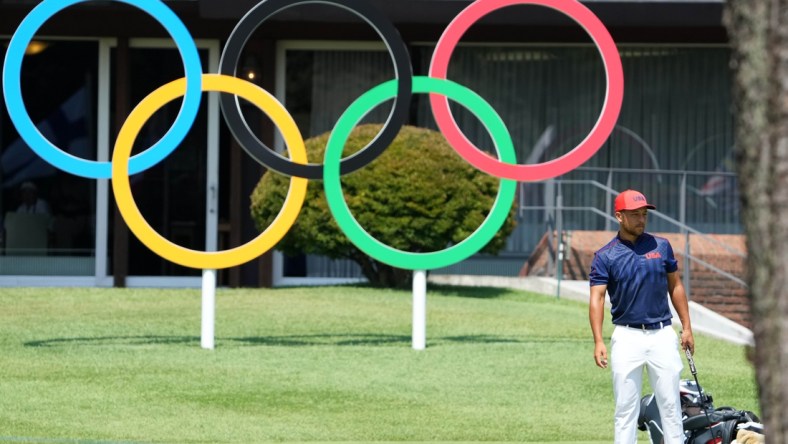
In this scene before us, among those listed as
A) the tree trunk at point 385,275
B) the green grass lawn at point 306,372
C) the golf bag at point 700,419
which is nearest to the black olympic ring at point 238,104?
the green grass lawn at point 306,372

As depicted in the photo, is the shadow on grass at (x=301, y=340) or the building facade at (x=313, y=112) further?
the building facade at (x=313, y=112)

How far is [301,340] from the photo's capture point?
13430mm

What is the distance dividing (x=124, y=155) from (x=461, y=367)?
3.76 meters

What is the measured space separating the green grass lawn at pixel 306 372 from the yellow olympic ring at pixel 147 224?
88cm

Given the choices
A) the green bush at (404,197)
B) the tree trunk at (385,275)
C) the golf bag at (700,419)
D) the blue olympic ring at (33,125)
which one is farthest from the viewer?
the tree trunk at (385,275)

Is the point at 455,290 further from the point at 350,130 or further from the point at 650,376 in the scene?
the point at 650,376

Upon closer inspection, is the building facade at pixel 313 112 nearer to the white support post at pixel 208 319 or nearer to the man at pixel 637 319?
the white support post at pixel 208 319

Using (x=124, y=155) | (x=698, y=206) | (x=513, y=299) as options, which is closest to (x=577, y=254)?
(x=513, y=299)

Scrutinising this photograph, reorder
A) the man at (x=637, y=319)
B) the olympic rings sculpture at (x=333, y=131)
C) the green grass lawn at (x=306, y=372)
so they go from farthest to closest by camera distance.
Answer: the olympic rings sculpture at (x=333, y=131), the green grass lawn at (x=306, y=372), the man at (x=637, y=319)

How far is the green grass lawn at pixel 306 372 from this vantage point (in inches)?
373

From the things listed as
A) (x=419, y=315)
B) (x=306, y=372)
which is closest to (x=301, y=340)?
(x=419, y=315)

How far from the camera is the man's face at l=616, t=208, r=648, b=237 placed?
7.69 m

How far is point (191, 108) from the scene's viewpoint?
12.6 metres

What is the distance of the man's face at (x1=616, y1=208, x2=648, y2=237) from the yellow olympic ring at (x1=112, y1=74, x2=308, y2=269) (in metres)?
5.49
